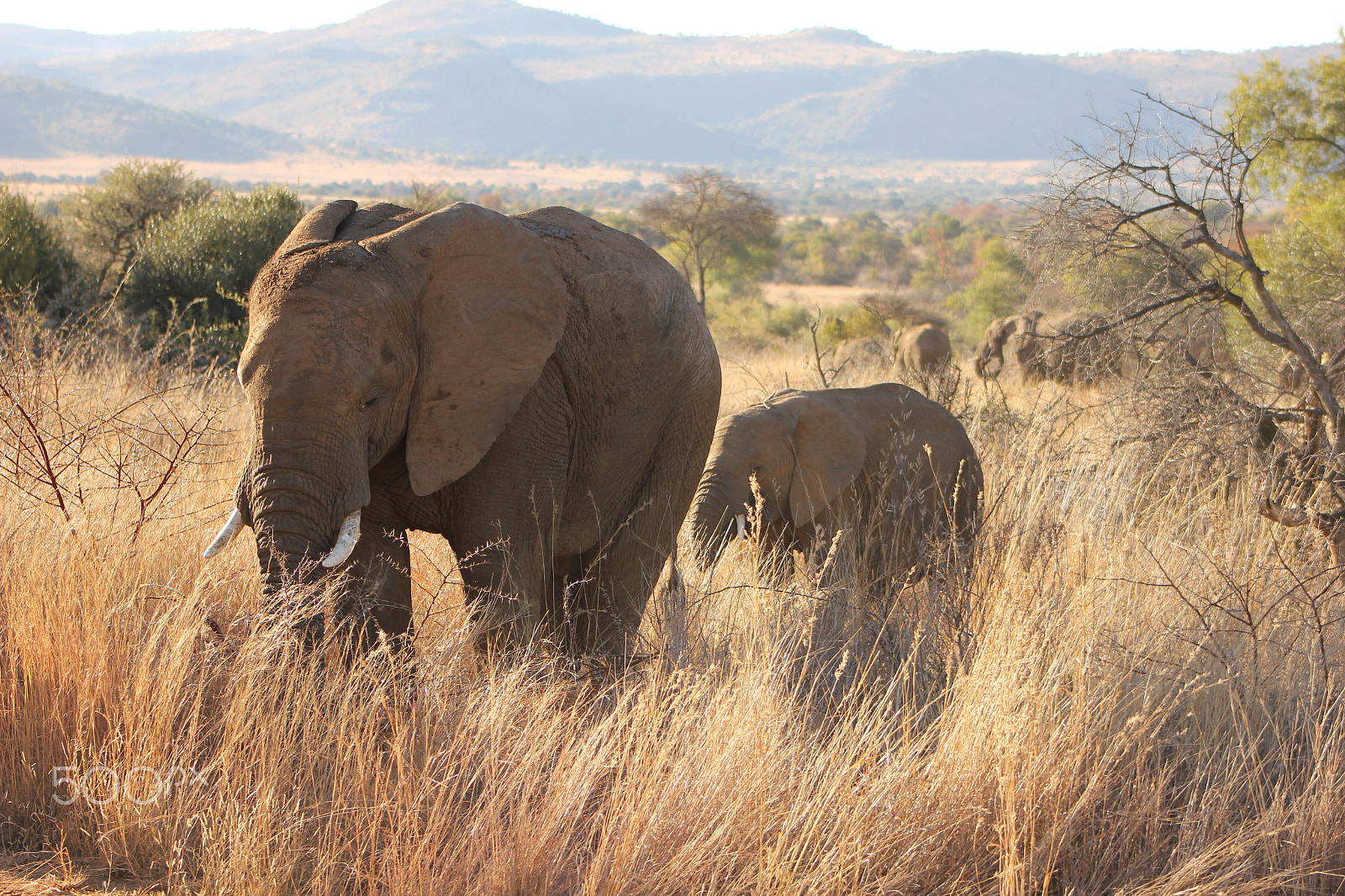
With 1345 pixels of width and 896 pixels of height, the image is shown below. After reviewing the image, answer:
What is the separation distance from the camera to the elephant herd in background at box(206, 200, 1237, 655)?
3.16m

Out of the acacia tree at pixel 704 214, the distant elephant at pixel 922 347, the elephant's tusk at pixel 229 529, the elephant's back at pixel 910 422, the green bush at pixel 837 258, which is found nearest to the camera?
the elephant's tusk at pixel 229 529

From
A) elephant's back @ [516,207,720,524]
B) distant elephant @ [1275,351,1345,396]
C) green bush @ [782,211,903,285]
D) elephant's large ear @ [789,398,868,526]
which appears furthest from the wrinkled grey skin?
green bush @ [782,211,903,285]

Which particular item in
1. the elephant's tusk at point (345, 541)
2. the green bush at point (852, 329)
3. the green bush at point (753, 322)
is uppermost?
the elephant's tusk at point (345, 541)

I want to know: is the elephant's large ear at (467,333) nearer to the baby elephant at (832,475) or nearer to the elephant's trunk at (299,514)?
the elephant's trunk at (299,514)

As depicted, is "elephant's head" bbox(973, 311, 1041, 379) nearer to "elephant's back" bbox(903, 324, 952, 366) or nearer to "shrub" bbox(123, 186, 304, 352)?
"elephant's back" bbox(903, 324, 952, 366)

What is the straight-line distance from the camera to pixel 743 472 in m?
5.67

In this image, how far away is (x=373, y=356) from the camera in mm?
3252

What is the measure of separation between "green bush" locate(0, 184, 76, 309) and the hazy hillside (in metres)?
121

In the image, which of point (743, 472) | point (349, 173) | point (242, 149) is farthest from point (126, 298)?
point (242, 149)

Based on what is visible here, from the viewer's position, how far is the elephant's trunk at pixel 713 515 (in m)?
5.42

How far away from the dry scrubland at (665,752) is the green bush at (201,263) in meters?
8.25

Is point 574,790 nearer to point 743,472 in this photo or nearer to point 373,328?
point 373,328

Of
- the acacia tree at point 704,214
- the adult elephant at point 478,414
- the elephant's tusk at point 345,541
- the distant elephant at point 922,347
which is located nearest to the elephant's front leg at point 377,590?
the adult elephant at point 478,414

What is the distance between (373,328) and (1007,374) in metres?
13.0
